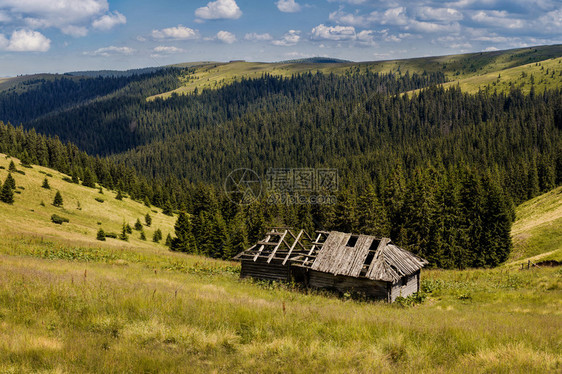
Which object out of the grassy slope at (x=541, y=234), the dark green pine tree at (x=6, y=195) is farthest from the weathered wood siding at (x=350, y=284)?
the dark green pine tree at (x=6, y=195)

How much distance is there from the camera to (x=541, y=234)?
57375 mm

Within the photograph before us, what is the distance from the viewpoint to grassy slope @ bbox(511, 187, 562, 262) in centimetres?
5062

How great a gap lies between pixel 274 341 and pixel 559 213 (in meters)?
76.4

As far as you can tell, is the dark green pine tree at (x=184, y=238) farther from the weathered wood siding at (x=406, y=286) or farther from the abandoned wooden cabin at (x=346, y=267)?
the weathered wood siding at (x=406, y=286)

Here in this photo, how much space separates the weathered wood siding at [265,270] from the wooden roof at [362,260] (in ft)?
4.63

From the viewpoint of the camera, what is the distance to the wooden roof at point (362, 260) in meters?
26.4

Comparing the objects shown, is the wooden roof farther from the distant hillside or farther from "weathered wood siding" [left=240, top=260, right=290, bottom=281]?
the distant hillside

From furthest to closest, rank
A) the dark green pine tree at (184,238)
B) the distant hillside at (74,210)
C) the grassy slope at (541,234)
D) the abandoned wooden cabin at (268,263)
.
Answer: the dark green pine tree at (184,238) → the distant hillside at (74,210) → the grassy slope at (541,234) → the abandoned wooden cabin at (268,263)

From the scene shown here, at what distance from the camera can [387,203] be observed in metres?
63.7

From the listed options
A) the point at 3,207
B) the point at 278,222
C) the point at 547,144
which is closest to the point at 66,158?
the point at 3,207

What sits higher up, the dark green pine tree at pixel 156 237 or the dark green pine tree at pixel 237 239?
the dark green pine tree at pixel 237 239

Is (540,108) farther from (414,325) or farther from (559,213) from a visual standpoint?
(414,325)

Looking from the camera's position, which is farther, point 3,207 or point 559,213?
point 559,213

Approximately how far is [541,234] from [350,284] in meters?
47.8
